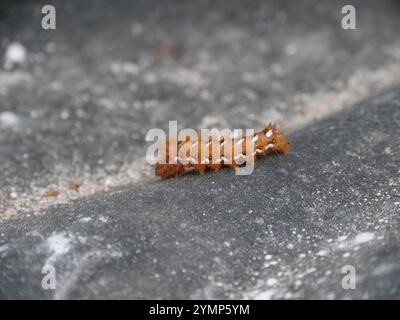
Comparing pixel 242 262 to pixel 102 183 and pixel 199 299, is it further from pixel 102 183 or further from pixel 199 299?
pixel 102 183

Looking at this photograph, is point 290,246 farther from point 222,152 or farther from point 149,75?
point 149,75

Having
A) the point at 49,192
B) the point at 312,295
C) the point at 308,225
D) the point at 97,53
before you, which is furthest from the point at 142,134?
the point at 312,295

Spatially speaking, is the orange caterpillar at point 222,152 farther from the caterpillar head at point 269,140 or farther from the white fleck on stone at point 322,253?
the white fleck on stone at point 322,253

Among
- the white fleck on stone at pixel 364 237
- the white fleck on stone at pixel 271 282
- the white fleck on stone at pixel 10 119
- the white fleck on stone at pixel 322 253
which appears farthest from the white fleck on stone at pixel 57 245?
the white fleck on stone at pixel 10 119

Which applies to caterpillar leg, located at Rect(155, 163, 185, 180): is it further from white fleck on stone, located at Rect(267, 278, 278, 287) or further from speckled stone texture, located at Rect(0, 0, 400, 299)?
white fleck on stone, located at Rect(267, 278, 278, 287)

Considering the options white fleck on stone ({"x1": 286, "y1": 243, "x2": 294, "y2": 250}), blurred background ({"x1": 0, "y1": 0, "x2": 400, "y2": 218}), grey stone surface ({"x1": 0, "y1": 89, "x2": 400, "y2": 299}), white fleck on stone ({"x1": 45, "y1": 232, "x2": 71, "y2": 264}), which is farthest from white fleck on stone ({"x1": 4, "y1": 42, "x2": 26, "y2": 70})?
white fleck on stone ({"x1": 286, "y1": 243, "x2": 294, "y2": 250})

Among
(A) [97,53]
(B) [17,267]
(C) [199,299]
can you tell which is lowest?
(C) [199,299]
